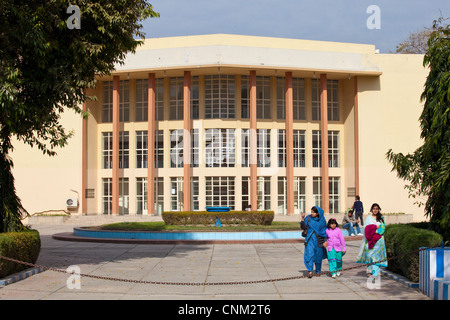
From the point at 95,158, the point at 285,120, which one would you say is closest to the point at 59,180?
the point at 95,158

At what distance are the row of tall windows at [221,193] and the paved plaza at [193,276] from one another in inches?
725

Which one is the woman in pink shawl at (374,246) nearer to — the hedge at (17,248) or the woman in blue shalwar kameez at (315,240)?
the woman in blue shalwar kameez at (315,240)

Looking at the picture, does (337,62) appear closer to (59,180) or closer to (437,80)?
(59,180)

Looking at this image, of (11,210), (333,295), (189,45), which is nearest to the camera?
(333,295)

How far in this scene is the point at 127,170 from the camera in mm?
38500

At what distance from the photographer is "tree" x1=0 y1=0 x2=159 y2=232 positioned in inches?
458

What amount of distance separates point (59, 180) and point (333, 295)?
103 feet

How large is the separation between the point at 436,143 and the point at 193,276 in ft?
20.4

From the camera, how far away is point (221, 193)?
37.4 metres

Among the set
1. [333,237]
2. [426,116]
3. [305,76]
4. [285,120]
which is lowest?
[333,237]

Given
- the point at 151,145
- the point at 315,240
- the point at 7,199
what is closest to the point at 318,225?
the point at 315,240

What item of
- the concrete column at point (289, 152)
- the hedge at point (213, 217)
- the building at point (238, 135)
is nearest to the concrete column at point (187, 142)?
the building at point (238, 135)

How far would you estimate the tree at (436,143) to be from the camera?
10.9m

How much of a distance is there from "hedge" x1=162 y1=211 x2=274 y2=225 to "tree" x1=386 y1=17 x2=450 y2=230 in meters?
12.8
